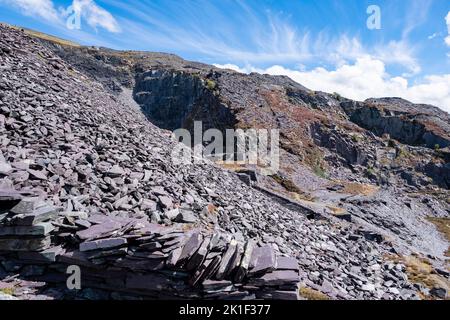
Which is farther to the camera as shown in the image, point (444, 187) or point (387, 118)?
point (387, 118)

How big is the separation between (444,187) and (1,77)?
8987 centimetres

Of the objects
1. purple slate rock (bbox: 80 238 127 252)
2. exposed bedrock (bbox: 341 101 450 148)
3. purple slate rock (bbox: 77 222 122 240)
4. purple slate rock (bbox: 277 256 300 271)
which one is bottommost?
purple slate rock (bbox: 277 256 300 271)

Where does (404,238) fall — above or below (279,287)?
below

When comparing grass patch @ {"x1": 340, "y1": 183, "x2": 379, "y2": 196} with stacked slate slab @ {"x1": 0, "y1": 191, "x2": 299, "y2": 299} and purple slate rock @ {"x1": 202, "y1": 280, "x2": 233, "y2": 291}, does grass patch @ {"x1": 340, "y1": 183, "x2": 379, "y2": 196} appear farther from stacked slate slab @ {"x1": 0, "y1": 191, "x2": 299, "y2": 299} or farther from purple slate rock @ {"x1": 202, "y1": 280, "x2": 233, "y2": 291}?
purple slate rock @ {"x1": 202, "y1": 280, "x2": 233, "y2": 291}

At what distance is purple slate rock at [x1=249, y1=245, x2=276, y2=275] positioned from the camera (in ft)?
38.1

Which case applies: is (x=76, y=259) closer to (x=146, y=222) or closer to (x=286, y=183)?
(x=146, y=222)

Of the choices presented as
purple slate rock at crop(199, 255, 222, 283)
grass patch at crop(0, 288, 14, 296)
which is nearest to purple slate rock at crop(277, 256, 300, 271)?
purple slate rock at crop(199, 255, 222, 283)

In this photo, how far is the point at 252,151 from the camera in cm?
5603

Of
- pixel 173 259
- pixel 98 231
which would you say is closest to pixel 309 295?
pixel 173 259

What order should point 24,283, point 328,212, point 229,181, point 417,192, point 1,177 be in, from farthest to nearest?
point 417,192 < point 328,212 < point 229,181 < point 1,177 < point 24,283

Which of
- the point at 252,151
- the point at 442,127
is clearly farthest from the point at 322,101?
the point at 252,151

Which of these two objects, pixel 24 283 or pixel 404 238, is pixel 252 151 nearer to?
pixel 404 238

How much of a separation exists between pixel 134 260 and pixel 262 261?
4437 mm

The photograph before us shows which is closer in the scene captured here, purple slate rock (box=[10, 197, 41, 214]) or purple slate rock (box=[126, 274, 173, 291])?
purple slate rock (box=[126, 274, 173, 291])
